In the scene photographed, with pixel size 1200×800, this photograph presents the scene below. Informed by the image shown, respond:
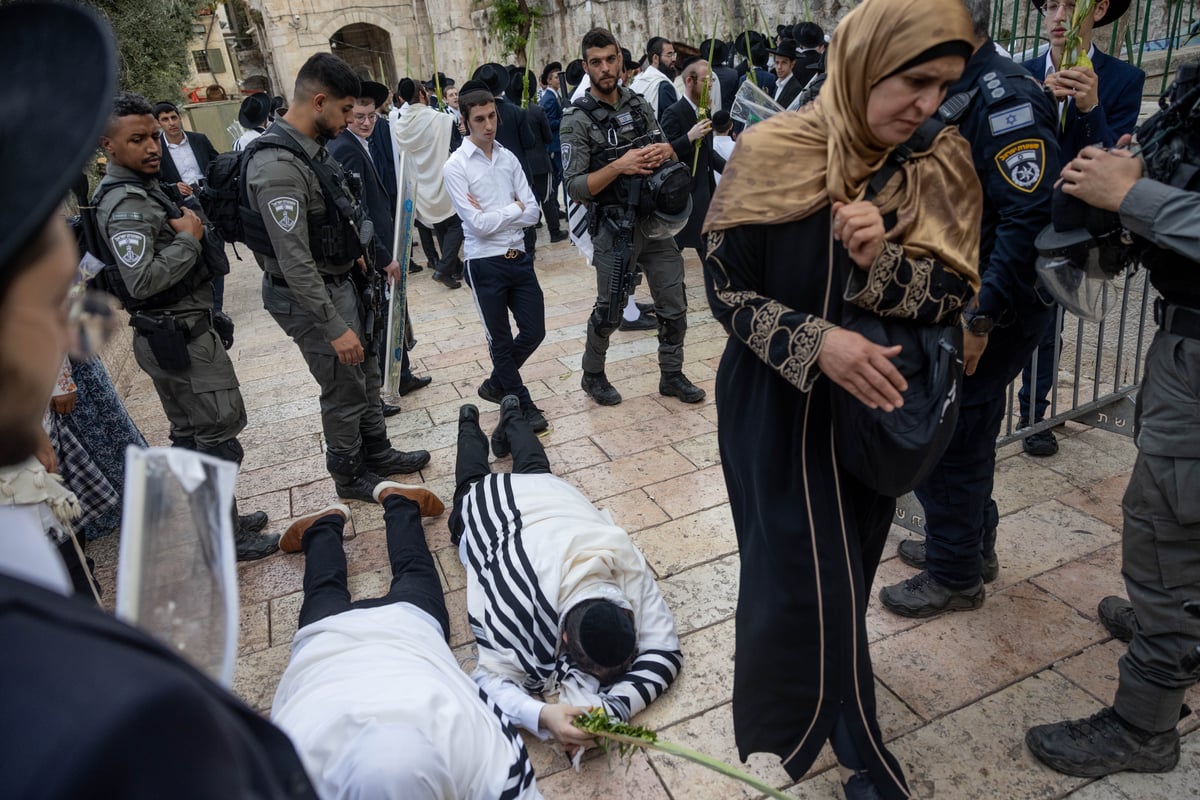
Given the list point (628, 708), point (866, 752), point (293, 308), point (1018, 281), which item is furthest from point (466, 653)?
point (1018, 281)

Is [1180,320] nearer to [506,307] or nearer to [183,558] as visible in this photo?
[183,558]

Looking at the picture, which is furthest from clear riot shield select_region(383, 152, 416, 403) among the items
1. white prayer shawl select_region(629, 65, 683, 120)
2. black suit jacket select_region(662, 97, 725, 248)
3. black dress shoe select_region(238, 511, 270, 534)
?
white prayer shawl select_region(629, 65, 683, 120)

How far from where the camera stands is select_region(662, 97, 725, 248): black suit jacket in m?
5.67

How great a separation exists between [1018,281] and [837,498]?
113 centimetres

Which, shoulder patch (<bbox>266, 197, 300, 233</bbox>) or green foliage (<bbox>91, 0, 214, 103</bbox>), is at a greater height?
green foliage (<bbox>91, 0, 214, 103</bbox>)

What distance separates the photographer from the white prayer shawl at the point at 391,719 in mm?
1736

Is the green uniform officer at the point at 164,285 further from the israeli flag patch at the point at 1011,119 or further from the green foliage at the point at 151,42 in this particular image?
the green foliage at the point at 151,42

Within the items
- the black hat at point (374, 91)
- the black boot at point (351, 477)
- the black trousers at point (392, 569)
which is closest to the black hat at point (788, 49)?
the black hat at point (374, 91)

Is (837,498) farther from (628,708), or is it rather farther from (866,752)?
(628,708)

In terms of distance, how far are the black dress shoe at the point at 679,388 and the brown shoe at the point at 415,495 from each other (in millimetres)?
1808

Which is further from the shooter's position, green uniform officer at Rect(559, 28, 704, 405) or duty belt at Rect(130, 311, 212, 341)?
green uniform officer at Rect(559, 28, 704, 405)

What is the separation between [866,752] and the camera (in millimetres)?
2006

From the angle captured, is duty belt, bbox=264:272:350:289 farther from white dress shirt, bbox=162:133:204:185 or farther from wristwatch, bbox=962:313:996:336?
white dress shirt, bbox=162:133:204:185

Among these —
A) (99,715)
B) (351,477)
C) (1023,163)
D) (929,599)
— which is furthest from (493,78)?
(99,715)
